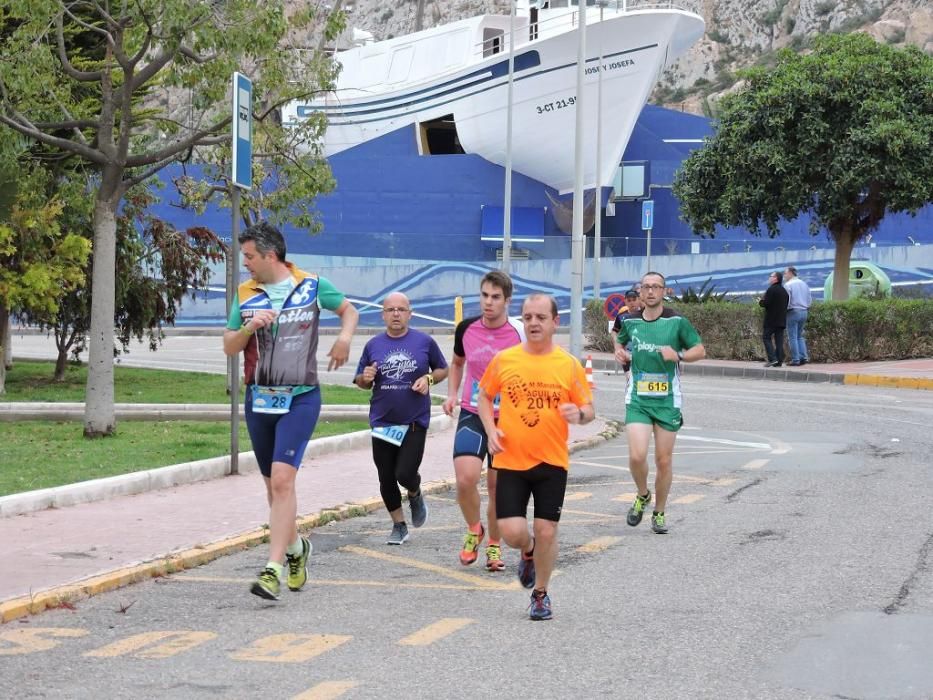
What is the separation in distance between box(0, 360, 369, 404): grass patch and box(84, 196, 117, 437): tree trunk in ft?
15.2

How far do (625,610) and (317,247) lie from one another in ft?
134

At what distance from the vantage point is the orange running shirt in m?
7.05

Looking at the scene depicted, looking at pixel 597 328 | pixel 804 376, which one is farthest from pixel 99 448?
pixel 597 328

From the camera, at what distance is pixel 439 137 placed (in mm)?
59062

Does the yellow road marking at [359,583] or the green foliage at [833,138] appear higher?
the green foliage at [833,138]

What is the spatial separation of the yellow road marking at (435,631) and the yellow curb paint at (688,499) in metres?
4.58

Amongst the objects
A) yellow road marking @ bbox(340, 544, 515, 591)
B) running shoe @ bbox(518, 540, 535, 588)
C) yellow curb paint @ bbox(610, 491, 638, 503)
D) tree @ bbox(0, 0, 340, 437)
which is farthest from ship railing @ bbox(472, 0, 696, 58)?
running shoe @ bbox(518, 540, 535, 588)

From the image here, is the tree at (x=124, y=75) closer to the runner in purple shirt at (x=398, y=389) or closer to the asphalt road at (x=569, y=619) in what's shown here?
the asphalt road at (x=569, y=619)

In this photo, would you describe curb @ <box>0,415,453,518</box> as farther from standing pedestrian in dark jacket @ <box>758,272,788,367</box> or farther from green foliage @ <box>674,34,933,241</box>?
green foliage @ <box>674,34,933,241</box>

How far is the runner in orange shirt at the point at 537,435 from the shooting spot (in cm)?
705

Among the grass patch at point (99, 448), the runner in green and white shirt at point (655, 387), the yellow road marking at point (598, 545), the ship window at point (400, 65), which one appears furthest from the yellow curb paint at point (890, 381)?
the ship window at point (400, 65)

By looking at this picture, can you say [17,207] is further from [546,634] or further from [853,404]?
[546,634]

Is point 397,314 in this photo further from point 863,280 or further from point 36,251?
point 863,280

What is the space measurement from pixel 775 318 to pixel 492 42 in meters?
31.7
